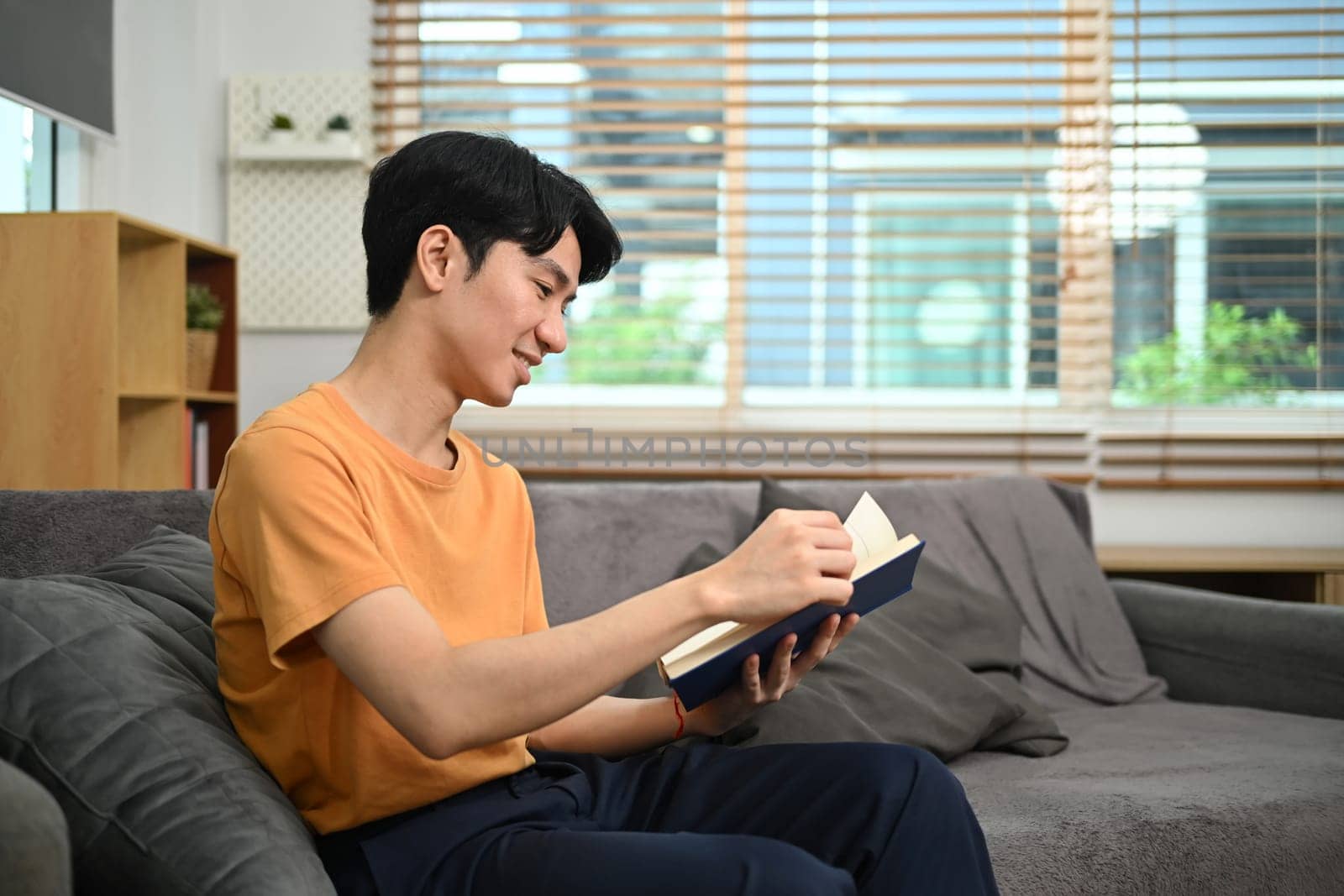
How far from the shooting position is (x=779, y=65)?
10.8ft

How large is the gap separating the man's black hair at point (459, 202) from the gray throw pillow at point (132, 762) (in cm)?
39

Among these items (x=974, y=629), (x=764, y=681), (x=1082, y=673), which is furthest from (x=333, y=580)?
(x=1082, y=673)

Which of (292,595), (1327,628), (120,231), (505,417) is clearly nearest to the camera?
(292,595)

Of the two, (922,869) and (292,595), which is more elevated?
(292,595)

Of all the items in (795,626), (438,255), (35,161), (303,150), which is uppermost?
(303,150)

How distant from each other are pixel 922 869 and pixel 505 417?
7.82ft

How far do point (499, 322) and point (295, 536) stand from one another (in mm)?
299

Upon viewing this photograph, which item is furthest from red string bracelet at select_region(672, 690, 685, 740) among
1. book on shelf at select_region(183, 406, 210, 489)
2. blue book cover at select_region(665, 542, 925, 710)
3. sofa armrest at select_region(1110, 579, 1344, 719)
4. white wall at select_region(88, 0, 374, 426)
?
white wall at select_region(88, 0, 374, 426)

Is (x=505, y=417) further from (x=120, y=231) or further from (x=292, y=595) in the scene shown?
(x=292, y=595)

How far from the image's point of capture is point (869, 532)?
1.10m

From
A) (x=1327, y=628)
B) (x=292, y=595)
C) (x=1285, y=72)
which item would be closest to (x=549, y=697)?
(x=292, y=595)

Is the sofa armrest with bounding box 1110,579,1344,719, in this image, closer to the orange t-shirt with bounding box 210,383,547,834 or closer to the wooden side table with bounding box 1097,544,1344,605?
the wooden side table with bounding box 1097,544,1344,605

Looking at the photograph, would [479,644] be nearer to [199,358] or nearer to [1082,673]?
[1082,673]

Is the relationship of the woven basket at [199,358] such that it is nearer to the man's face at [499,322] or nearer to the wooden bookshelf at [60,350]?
the wooden bookshelf at [60,350]
